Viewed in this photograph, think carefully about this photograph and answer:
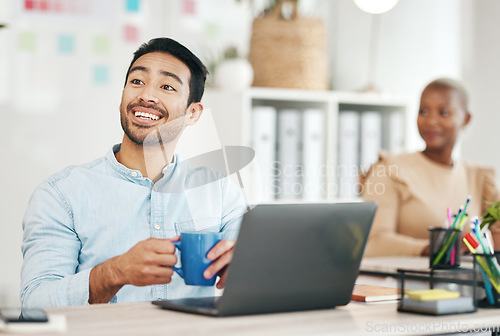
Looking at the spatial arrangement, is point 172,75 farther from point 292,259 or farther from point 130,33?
point 130,33

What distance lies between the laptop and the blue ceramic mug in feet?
0.16

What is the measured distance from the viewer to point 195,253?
43.0 inches

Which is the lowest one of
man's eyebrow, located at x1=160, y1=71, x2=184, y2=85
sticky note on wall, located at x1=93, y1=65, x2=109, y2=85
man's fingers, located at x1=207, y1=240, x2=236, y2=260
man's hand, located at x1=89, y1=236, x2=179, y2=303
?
man's hand, located at x1=89, y1=236, x2=179, y2=303

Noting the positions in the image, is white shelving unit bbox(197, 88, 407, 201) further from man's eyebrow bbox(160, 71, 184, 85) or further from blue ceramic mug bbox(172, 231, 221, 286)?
blue ceramic mug bbox(172, 231, 221, 286)

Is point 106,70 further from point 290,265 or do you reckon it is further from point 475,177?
point 290,265

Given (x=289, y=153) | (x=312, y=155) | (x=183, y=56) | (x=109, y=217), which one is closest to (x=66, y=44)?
(x=289, y=153)

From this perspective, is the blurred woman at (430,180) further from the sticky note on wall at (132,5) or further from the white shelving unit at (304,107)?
the sticky note on wall at (132,5)

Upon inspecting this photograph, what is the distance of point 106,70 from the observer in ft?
10.3

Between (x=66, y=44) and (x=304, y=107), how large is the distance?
3.93 ft

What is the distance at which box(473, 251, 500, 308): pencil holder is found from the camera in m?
1.21

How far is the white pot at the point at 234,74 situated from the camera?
3.10m

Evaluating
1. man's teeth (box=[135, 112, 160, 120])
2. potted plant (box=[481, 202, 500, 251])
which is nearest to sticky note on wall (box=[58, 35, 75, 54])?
man's teeth (box=[135, 112, 160, 120])

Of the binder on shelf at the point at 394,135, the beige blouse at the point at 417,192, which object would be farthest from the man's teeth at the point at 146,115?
the binder on shelf at the point at 394,135

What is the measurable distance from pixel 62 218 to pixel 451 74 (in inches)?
102
